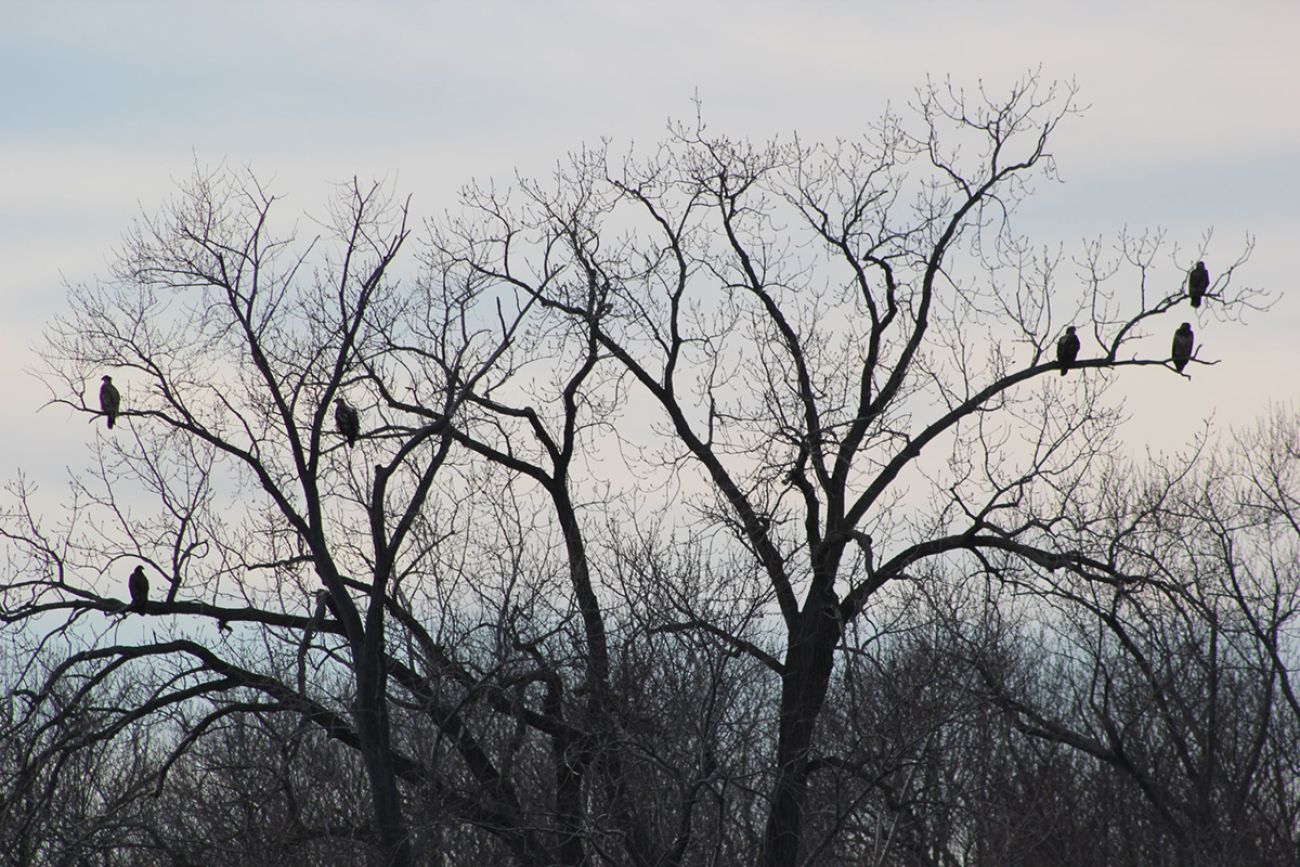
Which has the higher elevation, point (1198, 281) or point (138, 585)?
point (1198, 281)

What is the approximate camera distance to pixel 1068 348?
15273 millimetres

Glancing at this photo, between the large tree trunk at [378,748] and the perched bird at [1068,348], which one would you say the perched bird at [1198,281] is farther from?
the large tree trunk at [378,748]

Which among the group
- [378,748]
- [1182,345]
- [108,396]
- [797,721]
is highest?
[1182,345]

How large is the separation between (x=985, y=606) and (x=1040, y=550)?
1091 mm

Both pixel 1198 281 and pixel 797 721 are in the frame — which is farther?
pixel 797 721

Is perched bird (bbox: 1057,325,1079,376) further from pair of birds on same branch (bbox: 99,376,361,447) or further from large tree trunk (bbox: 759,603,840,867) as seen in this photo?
pair of birds on same branch (bbox: 99,376,361,447)

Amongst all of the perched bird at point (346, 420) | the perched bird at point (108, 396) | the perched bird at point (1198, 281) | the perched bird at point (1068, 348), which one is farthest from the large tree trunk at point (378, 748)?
the perched bird at point (1198, 281)

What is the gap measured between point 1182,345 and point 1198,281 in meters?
0.97

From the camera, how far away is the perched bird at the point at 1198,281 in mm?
14430

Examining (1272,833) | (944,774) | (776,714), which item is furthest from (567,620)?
(1272,833)

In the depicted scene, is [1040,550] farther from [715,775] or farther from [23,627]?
[23,627]

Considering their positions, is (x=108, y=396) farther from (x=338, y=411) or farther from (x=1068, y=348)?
(x=1068, y=348)

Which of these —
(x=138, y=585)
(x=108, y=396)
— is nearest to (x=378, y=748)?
(x=138, y=585)

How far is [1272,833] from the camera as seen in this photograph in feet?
70.9
